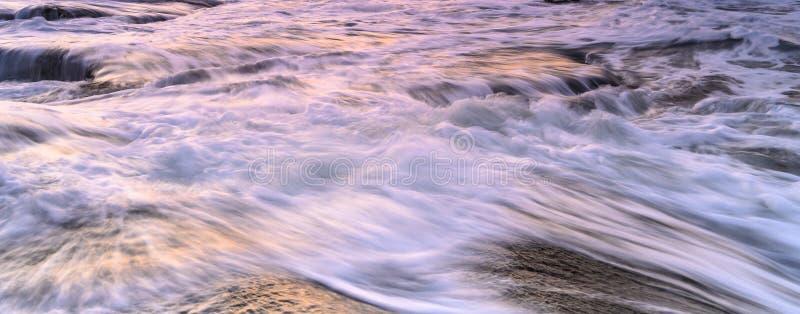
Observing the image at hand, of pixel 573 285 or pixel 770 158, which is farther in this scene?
pixel 770 158

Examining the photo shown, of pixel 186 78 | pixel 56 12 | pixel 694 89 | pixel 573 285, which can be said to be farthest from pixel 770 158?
pixel 56 12

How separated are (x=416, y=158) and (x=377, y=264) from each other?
4.39 feet

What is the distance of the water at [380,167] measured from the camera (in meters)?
2.24

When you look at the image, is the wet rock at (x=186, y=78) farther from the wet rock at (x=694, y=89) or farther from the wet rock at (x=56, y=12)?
the wet rock at (x=56, y=12)

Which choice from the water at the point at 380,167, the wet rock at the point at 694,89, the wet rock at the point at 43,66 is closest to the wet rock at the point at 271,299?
the water at the point at 380,167

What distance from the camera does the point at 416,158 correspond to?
3.62 metres

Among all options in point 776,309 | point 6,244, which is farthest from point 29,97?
point 776,309

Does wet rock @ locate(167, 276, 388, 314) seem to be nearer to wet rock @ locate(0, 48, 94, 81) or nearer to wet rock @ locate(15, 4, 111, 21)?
wet rock @ locate(0, 48, 94, 81)

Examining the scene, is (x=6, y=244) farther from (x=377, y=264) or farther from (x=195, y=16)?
(x=195, y=16)

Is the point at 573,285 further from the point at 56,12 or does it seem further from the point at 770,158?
the point at 56,12

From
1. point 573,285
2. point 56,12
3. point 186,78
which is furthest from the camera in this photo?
point 56,12

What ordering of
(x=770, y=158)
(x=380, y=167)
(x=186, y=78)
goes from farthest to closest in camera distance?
(x=186, y=78) → (x=770, y=158) → (x=380, y=167)

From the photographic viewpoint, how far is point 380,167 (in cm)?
348

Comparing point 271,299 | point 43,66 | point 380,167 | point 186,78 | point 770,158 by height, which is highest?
point 770,158
